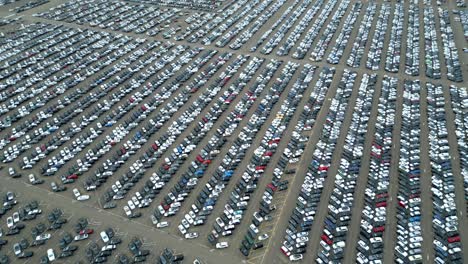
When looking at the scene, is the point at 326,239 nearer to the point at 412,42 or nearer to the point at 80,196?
the point at 80,196

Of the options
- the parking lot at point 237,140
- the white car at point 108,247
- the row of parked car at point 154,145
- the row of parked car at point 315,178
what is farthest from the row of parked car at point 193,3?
the white car at point 108,247

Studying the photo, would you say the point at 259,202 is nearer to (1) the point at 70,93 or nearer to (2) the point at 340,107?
(2) the point at 340,107

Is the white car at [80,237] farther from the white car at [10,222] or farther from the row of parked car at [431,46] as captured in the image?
the row of parked car at [431,46]

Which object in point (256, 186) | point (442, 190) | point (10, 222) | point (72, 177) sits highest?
point (72, 177)

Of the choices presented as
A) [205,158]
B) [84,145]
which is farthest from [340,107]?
[84,145]

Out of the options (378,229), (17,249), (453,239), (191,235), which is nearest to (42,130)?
(17,249)
